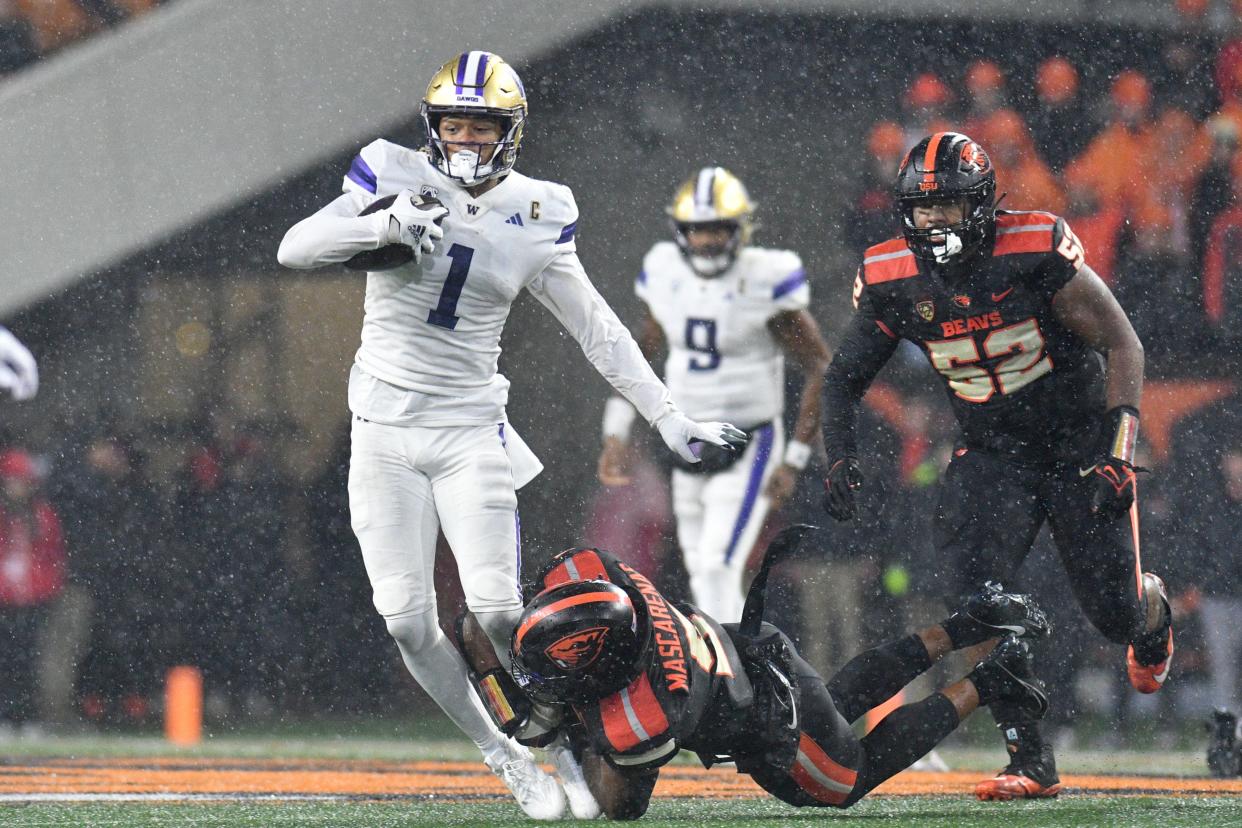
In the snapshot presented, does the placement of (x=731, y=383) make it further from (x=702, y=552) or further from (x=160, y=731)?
(x=160, y=731)

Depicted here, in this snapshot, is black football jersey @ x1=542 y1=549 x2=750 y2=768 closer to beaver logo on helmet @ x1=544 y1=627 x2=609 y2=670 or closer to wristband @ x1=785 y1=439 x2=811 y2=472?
beaver logo on helmet @ x1=544 y1=627 x2=609 y2=670

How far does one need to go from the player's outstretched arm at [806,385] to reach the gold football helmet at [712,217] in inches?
11.3

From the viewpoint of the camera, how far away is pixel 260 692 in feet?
24.1

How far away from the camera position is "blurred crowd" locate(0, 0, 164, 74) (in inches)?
308

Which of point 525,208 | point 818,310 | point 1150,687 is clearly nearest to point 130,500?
point 818,310

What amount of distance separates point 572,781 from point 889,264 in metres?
1.43

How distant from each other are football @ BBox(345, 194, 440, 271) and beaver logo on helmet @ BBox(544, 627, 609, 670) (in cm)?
104

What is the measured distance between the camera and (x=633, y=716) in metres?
3.58

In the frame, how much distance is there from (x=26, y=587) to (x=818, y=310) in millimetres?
3245

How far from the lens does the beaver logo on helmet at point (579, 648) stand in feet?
11.7

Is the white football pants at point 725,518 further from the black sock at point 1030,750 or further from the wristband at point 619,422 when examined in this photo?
the black sock at point 1030,750

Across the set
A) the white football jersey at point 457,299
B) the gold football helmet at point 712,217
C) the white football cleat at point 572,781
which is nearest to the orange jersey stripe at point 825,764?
the white football cleat at point 572,781

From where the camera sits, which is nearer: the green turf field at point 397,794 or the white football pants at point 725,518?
the green turf field at point 397,794

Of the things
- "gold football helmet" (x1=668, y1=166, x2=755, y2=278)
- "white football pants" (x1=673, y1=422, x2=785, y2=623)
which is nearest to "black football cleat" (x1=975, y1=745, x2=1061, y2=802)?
"white football pants" (x1=673, y1=422, x2=785, y2=623)
